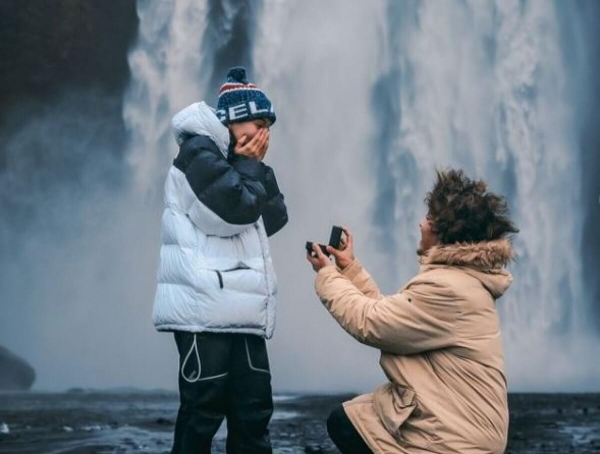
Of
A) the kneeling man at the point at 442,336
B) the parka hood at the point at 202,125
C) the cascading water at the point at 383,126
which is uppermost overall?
the cascading water at the point at 383,126

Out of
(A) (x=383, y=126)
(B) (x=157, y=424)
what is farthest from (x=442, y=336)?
(A) (x=383, y=126)

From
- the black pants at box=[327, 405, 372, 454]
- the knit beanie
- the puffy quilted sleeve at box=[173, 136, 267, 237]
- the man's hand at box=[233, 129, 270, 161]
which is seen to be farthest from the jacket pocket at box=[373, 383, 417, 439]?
the knit beanie

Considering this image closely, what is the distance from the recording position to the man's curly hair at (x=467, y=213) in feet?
11.0

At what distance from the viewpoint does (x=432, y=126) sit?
16500mm

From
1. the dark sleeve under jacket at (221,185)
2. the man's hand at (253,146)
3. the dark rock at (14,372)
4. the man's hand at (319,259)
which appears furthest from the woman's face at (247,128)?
the dark rock at (14,372)

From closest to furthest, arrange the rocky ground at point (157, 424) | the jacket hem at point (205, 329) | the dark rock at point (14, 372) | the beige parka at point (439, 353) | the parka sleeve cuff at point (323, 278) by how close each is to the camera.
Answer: the beige parka at point (439, 353), the jacket hem at point (205, 329), the parka sleeve cuff at point (323, 278), the rocky ground at point (157, 424), the dark rock at point (14, 372)

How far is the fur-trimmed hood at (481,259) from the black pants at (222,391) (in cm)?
67

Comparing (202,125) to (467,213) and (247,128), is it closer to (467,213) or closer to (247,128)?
(247,128)

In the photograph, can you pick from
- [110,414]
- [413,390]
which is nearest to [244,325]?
[413,390]

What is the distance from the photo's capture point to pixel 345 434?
340 cm

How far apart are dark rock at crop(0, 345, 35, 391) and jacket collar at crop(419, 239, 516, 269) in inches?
501

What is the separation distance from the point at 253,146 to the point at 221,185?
29 centimetres

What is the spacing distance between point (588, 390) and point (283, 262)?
16.6 ft

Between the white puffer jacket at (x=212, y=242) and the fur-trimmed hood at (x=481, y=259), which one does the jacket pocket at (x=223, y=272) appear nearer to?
the white puffer jacket at (x=212, y=242)
